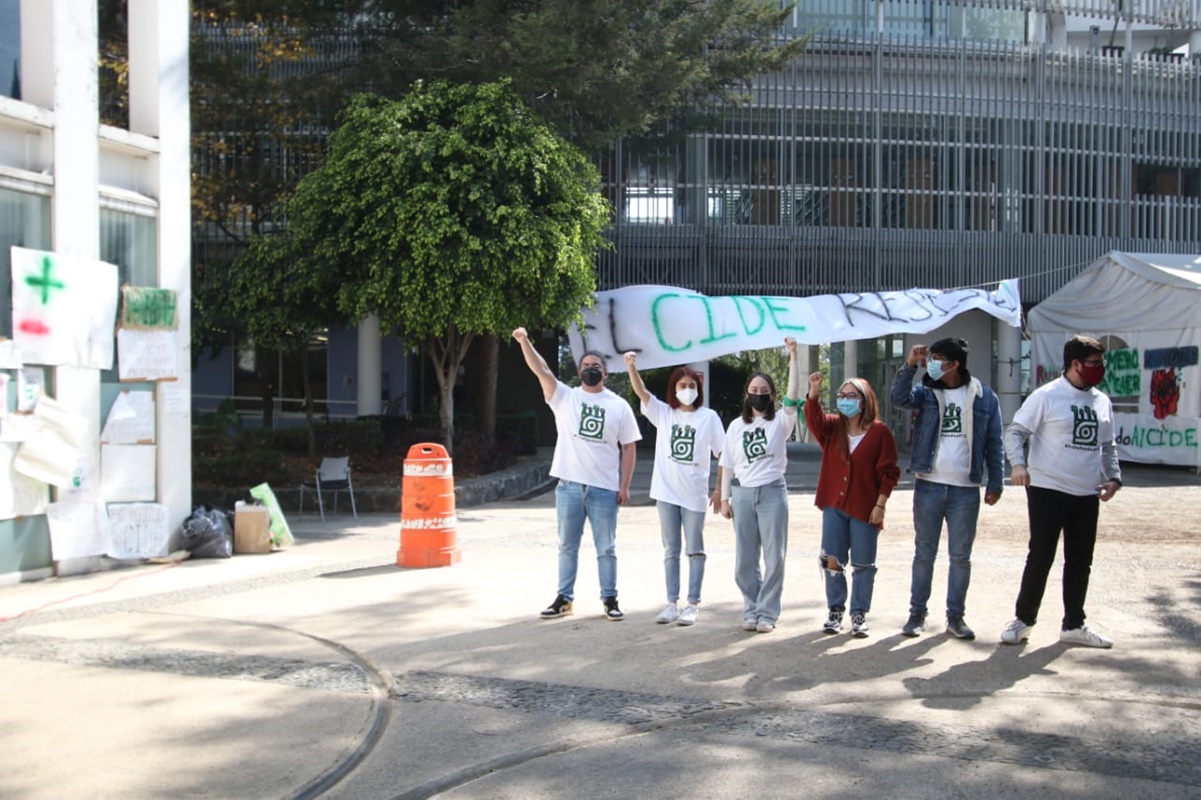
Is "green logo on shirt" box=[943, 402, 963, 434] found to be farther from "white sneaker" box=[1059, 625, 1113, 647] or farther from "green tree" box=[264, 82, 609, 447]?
"green tree" box=[264, 82, 609, 447]

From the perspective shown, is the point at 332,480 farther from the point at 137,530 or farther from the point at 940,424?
the point at 940,424

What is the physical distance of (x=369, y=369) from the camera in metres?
24.9

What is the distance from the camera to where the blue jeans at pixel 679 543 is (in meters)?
8.00

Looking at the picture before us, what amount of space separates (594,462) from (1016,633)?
2.94 m

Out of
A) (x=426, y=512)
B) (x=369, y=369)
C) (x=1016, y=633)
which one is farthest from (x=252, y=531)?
(x=369, y=369)

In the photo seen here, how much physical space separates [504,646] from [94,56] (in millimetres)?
6576

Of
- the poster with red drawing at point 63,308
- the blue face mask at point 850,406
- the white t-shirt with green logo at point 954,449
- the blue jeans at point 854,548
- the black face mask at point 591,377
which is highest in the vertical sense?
the poster with red drawing at point 63,308

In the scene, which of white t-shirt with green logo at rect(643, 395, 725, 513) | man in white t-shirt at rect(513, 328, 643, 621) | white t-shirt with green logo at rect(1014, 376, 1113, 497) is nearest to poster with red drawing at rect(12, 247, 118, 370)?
man in white t-shirt at rect(513, 328, 643, 621)

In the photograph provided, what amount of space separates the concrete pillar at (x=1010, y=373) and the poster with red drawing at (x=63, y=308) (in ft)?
66.0

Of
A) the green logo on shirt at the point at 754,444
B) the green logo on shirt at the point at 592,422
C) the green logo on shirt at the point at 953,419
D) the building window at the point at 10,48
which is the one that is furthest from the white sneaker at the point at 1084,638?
the building window at the point at 10,48

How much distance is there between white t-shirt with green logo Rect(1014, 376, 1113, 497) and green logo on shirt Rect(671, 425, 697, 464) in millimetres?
2073

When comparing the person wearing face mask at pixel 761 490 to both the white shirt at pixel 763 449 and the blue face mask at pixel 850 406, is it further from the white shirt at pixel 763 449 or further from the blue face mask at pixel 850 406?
the blue face mask at pixel 850 406

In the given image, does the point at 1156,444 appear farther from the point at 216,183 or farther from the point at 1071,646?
the point at 216,183

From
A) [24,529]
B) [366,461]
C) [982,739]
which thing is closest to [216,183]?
[366,461]
